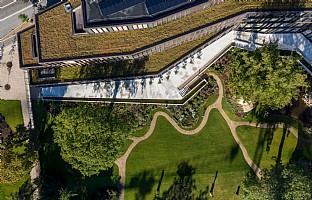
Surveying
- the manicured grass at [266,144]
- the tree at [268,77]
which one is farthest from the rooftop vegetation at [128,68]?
the manicured grass at [266,144]

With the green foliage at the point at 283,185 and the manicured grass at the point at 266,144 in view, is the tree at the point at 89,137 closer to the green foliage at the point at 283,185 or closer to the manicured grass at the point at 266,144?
the green foliage at the point at 283,185

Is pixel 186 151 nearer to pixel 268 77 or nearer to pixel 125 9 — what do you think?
pixel 268 77

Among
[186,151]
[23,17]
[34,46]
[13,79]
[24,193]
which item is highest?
[23,17]

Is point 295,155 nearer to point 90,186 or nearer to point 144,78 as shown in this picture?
point 144,78

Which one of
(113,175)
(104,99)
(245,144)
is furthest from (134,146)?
(245,144)

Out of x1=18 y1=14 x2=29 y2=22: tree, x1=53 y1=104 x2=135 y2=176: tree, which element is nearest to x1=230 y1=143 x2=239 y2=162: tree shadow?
x1=53 y1=104 x2=135 y2=176: tree

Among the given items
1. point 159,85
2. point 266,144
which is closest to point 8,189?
point 159,85
